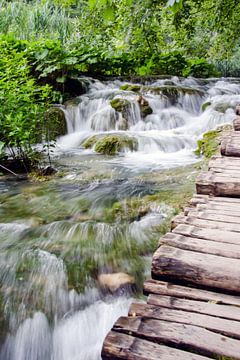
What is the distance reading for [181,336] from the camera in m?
1.18

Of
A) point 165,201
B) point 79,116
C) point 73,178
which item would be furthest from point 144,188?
point 79,116

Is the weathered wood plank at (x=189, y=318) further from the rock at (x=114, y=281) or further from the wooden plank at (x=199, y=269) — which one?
the rock at (x=114, y=281)

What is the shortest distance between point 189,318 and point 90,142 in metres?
6.40

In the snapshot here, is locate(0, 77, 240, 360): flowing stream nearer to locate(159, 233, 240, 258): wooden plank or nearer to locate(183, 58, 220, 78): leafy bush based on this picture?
locate(159, 233, 240, 258): wooden plank

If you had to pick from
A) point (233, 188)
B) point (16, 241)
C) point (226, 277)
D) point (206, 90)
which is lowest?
point (16, 241)

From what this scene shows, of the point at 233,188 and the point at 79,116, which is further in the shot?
the point at 79,116

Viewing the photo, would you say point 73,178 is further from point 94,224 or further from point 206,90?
point 206,90

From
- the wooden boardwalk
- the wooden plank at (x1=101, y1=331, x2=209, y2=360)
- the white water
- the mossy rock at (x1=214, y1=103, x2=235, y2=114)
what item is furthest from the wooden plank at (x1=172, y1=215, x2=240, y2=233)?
the mossy rock at (x1=214, y1=103, x2=235, y2=114)

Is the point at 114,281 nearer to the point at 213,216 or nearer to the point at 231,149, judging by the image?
the point at 213,216

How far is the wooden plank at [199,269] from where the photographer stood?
1.44m

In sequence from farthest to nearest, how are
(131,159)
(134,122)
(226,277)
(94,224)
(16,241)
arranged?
(134,122) < (131,159) < (94,224) < (16,241) < (226,277)

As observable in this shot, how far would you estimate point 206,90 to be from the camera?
1041 cm

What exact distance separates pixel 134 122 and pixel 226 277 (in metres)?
7.08

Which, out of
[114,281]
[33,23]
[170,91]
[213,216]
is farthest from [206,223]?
[33,23]
